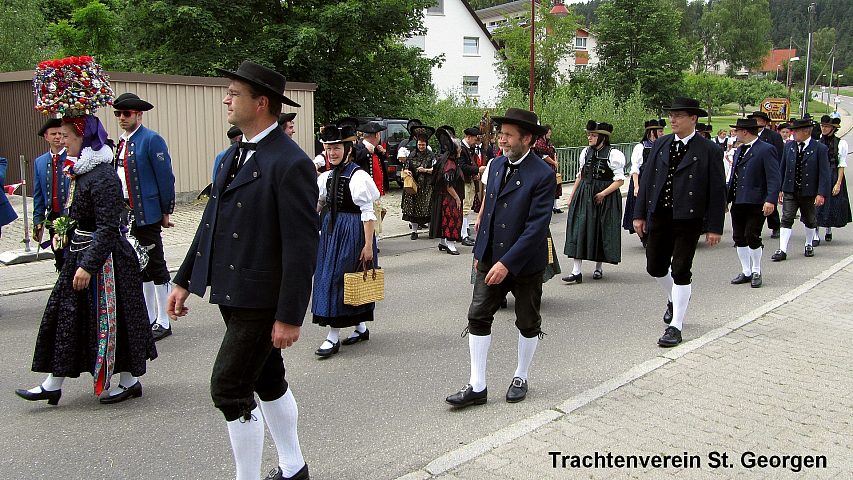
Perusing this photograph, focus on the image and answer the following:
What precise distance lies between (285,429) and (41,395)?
7.00 feet

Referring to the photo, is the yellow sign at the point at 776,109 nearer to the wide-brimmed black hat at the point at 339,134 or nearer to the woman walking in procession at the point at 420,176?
the woman walking in procession at the point at 420,176

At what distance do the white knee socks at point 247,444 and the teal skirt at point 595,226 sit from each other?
6.16m

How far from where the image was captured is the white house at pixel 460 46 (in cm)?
5103

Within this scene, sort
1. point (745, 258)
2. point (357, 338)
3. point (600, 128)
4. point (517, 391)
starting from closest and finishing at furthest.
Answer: point (517, 391), point (357, 338), point (600, 128), point (745, 258)

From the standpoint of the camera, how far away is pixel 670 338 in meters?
6.42

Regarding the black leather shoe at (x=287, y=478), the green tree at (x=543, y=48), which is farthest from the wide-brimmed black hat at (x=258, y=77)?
the green tree at (x=543, y=48)

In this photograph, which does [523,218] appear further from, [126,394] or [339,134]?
[126,394]

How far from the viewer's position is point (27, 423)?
4.80 meters

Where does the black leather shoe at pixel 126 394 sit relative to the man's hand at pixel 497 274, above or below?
below

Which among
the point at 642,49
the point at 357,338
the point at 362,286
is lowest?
the point at 357,338

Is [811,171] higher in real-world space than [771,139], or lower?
lower

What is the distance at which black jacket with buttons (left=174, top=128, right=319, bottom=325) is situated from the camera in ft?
11.0

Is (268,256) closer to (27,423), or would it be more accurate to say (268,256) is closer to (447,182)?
(27,423)

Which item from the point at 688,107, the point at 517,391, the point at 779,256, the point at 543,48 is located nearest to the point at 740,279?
the point at 779,256
